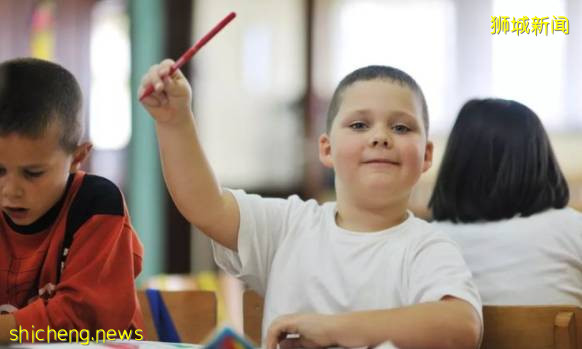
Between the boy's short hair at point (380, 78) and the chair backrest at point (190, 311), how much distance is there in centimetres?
31

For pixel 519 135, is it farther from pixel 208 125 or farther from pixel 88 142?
pixel 208 125

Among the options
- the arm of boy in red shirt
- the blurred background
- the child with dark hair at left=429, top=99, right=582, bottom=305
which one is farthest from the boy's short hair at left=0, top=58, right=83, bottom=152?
the blurred background

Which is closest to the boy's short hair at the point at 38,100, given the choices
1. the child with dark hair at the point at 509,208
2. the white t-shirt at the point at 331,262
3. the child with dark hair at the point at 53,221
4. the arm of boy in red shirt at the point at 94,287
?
the child with dark hair at the point at 53,221

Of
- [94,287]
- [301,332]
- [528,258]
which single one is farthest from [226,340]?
[528,258]

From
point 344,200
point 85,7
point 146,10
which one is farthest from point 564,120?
point 344,200

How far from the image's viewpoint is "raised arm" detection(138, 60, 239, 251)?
93 centimetres

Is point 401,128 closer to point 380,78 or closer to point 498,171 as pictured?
point 380,78

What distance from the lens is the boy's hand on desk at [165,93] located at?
0.91 m

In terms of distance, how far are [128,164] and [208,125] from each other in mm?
719

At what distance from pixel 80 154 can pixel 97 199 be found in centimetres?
6

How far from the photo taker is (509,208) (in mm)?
1459

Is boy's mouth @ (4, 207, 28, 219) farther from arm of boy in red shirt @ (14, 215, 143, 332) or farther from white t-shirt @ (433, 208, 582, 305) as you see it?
white t-shirt @ (433, 208, 582, 305)

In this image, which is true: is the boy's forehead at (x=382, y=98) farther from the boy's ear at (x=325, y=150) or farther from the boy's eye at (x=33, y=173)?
the boy's eye at (x=33, y=173)

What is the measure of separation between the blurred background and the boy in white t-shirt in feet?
9.74
